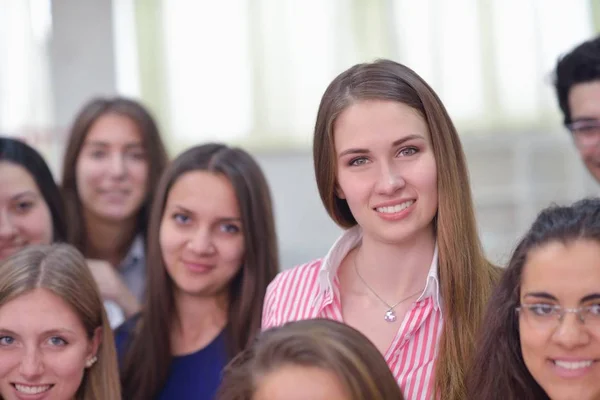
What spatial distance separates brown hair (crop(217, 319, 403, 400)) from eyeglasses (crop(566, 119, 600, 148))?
1.42m

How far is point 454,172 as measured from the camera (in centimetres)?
192

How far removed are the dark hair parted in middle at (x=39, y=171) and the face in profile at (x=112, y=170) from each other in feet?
0.85

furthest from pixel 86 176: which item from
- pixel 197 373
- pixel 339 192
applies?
pixel 339 192

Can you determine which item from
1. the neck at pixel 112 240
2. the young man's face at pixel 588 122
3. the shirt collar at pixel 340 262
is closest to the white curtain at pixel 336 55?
the neck at pixel 112 240

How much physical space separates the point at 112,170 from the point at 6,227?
517 millimetres

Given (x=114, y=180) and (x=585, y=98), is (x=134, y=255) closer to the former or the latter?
(x=114, y=180)

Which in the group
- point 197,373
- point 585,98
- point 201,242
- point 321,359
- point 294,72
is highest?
point 294,72

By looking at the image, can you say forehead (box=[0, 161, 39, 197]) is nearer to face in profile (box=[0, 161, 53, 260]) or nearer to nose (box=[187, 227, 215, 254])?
face in profile (box=[0, 161, 53, 260])

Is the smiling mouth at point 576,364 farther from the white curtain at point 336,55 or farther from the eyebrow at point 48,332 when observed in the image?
the white curtain at point 336,55

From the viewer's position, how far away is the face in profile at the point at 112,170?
3059 mm

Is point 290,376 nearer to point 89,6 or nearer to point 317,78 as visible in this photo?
point 317,78

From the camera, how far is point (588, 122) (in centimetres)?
270

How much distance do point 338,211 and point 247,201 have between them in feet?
1.41

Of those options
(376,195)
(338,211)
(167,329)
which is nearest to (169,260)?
(167,329)
